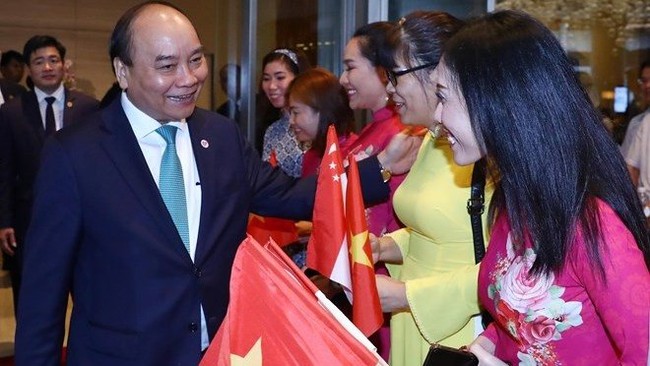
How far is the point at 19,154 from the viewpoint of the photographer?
5.53m

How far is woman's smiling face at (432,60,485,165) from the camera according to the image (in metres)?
1.79

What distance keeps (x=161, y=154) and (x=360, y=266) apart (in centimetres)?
66

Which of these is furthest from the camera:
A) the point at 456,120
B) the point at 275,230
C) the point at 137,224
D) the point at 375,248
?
the point at 275,230

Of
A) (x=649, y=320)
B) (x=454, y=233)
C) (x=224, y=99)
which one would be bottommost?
(x=224, y=99)

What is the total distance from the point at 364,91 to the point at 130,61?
131 centimetres

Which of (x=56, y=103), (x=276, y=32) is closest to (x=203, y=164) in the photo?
(x=56, y=103)

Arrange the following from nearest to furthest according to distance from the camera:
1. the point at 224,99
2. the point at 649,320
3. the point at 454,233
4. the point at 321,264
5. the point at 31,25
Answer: the point at 649,320 → the point at 454,233 → the point at 321,264 → the point at 224,99 → the point at 31,25

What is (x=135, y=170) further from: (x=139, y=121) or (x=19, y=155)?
(x=19, y=155)

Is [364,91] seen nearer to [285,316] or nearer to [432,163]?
[432,163]

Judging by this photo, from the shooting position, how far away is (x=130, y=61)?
2422mm

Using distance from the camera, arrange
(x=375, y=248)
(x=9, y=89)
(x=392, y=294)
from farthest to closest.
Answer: (x=9, y=89), (x=375, y=248), (x=392, y=294)

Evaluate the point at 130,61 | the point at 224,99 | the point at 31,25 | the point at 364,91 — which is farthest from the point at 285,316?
the point at 31,25

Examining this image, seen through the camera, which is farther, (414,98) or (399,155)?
(399,155)

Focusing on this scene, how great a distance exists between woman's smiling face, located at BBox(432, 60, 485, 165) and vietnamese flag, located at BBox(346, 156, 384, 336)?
846 mm
